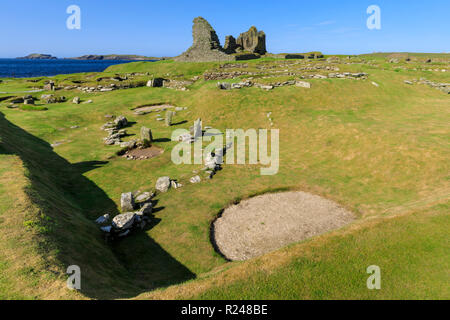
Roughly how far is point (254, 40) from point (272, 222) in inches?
3503

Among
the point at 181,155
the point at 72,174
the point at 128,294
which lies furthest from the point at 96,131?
the point at 128,294

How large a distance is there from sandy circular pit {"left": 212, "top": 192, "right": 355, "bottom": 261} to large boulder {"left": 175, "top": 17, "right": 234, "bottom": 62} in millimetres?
61620

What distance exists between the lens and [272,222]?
14445 mm

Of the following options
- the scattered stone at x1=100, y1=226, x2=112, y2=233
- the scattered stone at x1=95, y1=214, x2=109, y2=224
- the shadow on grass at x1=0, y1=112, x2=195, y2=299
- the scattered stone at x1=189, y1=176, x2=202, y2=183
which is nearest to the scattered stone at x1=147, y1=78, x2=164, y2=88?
the shadow on grass at x1=0, y1=112, x2=195, y2=299

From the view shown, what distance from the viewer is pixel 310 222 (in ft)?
47.1

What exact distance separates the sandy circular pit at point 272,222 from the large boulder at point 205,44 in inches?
2426

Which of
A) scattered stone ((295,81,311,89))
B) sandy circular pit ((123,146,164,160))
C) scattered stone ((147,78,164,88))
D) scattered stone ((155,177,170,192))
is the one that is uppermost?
scattered stone ((147,78,164,88))

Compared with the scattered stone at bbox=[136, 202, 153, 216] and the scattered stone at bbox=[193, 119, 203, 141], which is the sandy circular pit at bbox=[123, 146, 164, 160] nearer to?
the scattered stone at bbox=[193, 119, 203, 141]

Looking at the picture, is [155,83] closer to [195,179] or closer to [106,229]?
[195,179]

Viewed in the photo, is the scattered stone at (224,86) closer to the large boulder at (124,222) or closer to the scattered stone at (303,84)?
the scattered stone at (303,84)

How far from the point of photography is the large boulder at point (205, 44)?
68250mm

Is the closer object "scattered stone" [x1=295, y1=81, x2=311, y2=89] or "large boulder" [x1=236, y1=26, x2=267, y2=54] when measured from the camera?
"scattered stone" [x1=295, y1=81, x2=311, y2=89]

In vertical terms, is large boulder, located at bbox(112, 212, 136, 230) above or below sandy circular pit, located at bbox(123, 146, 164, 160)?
below

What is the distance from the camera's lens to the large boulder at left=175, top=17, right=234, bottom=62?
68.2 meters
